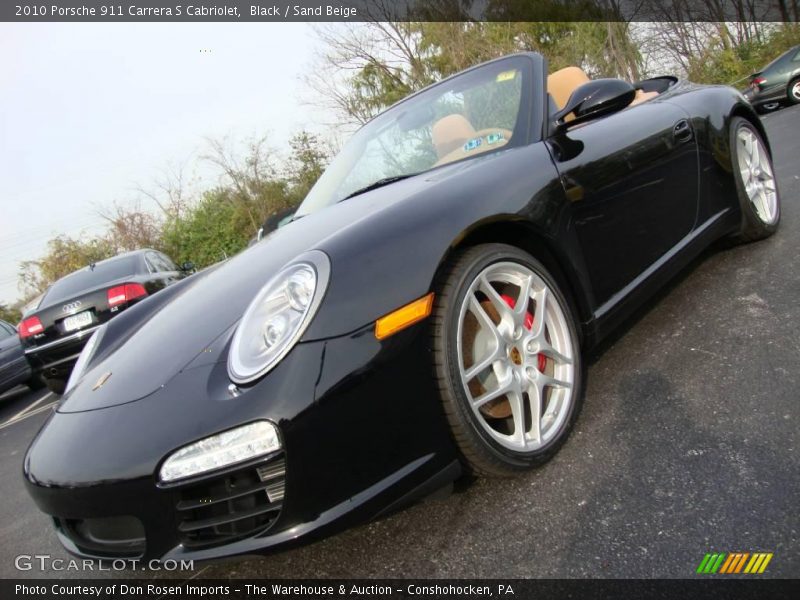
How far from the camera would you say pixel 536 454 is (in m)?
1.87

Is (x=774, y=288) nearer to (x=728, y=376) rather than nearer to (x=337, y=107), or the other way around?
(x=728, y=376)

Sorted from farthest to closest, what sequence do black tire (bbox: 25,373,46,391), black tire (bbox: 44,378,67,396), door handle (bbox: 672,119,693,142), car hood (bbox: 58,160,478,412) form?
black tire (bbox: 25,373,46,391) < black tire (bbox: 44,378,67,396) < door handle (bbox: 672,119,693,142) < car hood (bbox: 58,160,478,412)

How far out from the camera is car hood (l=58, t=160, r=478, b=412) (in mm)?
1770

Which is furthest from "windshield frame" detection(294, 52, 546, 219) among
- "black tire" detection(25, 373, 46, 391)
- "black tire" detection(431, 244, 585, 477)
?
"black tire" detection(25, 373, 46, 391)

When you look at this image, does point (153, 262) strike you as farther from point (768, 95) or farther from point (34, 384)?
point (768, 95)

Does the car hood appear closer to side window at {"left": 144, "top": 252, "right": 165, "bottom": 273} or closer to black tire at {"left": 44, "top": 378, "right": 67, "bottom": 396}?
black tire at {"left": 44, "top": 378, "right": 67, "bottom": 396}

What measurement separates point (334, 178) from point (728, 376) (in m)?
1.98

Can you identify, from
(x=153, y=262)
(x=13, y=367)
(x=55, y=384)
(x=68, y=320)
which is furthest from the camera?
(x=13, y=367)

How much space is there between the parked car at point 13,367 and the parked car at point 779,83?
50.0 ft

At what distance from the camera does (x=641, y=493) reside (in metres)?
1.70

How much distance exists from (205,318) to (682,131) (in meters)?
2.37

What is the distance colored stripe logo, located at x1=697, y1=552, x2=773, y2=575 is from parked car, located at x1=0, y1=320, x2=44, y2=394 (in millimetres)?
7383

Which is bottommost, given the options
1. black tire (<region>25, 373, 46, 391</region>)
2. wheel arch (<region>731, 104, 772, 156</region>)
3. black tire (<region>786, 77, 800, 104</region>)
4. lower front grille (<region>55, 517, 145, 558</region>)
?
black tire (<region>786, 77, 800, 104</region>)

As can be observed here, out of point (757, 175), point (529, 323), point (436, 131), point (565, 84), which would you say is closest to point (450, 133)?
point (436, 131)
